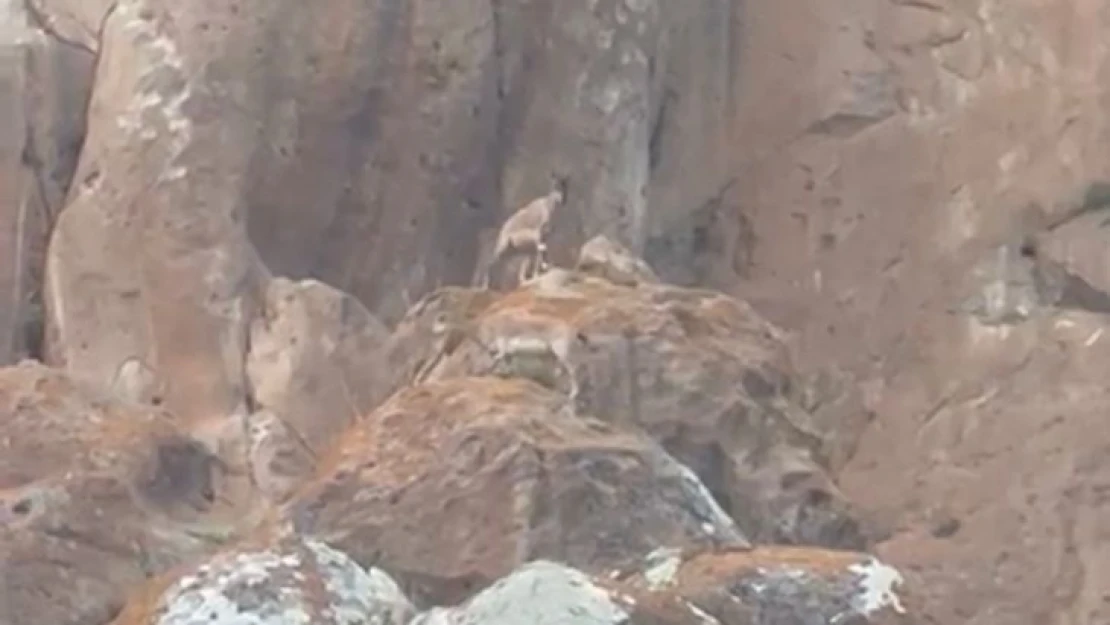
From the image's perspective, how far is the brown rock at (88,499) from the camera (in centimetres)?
354

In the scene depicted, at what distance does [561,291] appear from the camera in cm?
426

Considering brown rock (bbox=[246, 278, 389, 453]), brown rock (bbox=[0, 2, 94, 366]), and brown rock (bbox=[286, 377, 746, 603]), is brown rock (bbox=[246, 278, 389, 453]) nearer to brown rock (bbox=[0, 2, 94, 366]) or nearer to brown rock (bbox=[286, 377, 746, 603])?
brown rock (bbox=[0, 2, 94, 366])

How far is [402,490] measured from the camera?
3.54 m

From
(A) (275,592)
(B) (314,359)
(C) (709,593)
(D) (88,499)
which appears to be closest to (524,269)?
(B) (314,359)

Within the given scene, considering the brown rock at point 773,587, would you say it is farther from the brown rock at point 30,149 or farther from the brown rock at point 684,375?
the brown rock at point 30,149

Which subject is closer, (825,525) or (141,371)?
(825,525)

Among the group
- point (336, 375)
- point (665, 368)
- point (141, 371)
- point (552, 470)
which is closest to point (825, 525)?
point (665, 368)

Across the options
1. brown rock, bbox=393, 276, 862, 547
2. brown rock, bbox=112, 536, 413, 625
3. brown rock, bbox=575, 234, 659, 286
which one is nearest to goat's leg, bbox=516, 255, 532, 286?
brown rock, bbox=575, 234, 659, 286

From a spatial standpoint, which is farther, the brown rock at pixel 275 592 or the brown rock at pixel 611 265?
the brown rock at pixel 611 265

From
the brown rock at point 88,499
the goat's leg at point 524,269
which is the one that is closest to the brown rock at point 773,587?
the brown rock at point 88,499

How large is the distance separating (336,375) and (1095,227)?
153 cm

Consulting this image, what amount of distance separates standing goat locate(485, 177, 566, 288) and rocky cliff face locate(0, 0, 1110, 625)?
0.08m

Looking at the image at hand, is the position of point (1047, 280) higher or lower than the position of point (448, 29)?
lower

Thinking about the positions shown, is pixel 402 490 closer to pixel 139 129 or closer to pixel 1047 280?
pixel 139 129
